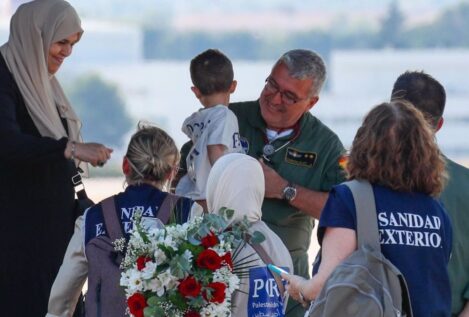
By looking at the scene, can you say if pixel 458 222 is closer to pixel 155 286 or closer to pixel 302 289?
pixel 302 289

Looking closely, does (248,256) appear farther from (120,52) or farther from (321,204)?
(120,52)

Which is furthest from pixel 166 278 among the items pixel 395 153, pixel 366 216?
pixel 395 153

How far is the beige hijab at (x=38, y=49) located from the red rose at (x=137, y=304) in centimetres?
151

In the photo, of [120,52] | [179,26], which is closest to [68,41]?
[120,52]

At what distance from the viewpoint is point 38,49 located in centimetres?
502

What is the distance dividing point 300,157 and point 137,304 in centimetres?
171

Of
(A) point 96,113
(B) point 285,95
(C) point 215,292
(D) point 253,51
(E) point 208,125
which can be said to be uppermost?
(B) point 285,95

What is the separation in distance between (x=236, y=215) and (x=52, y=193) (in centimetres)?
139

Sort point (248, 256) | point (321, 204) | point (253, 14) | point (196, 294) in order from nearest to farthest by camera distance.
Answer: point (196, 294), point (248, 256), point (321, 204), point (253, 14)

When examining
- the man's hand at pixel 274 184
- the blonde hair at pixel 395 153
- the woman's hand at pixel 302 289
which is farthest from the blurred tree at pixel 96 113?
the blonde hair at pixel 395 153

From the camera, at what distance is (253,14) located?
42.8 metres

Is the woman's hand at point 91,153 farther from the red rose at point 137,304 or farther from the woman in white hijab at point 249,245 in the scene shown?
the red rose at point 137,304

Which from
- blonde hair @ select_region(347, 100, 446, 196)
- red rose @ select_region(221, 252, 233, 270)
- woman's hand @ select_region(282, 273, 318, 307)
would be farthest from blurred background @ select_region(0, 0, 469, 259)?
blonde hair @ select_region(347, 100, 446, 196)

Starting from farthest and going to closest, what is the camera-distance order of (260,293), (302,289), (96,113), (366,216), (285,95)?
(96,113), (285,95), (260,293), (302,289), (366,216)
